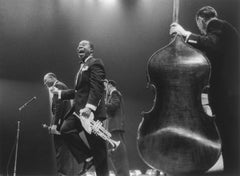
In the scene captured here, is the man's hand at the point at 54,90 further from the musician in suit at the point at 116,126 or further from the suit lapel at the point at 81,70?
the musician in suit at the point at 116,126

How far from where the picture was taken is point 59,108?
3424 mm

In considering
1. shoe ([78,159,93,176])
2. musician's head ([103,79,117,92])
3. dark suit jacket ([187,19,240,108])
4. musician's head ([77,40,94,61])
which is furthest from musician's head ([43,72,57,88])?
dark suit jacket ([187,19,240,108])

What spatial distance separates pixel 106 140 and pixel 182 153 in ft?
3.74

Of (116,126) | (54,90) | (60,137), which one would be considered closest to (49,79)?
(54,90)

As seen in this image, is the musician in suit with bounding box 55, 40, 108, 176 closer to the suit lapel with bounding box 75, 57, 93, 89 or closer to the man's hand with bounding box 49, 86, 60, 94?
the suit lapel with bounding box 75, 57, 93, 89

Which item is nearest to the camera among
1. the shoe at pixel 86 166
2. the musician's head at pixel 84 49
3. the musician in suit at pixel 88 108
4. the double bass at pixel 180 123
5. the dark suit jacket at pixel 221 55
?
the double bass at pixel 180 123

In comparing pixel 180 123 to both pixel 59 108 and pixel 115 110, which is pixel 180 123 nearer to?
pixel 115 110

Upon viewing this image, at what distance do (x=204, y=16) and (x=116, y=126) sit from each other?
4.44 ft

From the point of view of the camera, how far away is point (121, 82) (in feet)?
11.7

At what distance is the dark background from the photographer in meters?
3.52

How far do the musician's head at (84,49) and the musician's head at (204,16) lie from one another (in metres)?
1.05

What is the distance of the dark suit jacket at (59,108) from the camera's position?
3.40 m

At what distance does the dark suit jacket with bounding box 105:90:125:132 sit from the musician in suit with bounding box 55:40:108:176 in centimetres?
28

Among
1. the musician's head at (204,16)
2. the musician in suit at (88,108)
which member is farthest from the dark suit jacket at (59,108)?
the musician's head at (204,16)
